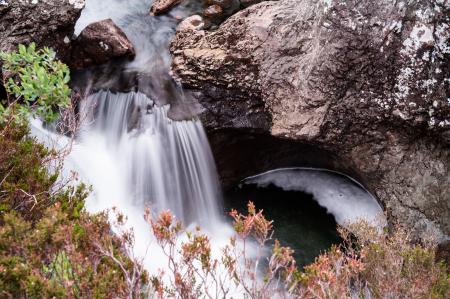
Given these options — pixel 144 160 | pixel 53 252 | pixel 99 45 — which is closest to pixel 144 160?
pixel 144 160

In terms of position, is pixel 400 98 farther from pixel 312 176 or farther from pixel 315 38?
pixel 312 176

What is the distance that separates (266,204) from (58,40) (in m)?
5.19

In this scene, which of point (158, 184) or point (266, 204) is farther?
point (266, 204)

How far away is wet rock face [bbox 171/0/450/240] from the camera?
6.46m

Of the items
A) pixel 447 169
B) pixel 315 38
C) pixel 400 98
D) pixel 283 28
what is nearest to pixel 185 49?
pixel 283 28

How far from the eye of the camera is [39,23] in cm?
776

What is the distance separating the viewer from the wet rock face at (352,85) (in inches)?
254

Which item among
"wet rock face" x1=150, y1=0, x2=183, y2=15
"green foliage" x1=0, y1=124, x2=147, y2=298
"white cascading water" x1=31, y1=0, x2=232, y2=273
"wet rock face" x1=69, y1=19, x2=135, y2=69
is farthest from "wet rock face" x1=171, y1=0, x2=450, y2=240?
"green foliage" x1=0, y1=124, x2=147, y2=298

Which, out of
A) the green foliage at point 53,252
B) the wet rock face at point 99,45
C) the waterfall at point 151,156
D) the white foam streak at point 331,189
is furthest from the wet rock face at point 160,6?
the green foliage at point 53,252

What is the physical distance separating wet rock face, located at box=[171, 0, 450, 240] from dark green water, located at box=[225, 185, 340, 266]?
114 cm

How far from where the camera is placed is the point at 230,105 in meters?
8.12

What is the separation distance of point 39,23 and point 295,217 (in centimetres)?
607

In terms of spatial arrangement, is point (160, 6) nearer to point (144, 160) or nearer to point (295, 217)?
point (144, 160)

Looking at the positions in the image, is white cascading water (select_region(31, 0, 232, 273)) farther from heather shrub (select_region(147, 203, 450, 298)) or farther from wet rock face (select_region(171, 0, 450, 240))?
heather shrub (select_region(147, 203, 450, 298))
